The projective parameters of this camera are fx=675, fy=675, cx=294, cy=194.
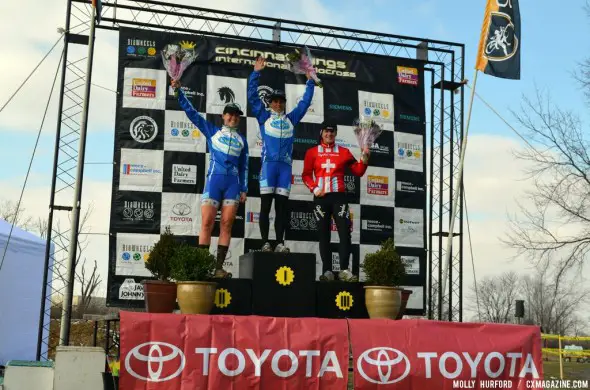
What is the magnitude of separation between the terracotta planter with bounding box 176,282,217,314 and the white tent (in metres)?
6.11

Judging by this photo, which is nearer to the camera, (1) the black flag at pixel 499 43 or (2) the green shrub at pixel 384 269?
(2) the green shrub at pixel 384 269

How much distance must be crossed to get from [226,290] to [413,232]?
4376mm

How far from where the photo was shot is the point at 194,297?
651 cm

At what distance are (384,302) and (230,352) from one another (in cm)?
185

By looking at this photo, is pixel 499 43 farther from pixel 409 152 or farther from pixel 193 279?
pixel 193 279

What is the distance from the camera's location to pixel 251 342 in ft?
20.0

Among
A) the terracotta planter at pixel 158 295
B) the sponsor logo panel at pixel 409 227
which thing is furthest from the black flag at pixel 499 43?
the terracotta planter at pixel 158 295

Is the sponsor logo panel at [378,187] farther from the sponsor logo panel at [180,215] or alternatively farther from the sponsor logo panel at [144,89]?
the sponsor logo panel at [144,89]

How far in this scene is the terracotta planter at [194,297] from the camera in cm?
651

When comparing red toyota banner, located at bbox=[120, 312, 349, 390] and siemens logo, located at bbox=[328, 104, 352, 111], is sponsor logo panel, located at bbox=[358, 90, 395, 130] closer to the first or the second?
siemens logo, located at bbox=[328, 104, 352, 111]

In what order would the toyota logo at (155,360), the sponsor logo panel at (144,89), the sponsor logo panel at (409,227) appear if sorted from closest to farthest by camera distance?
the toyota logo at (155,360) < the sponsor logo panel at (144,89) < the sponsor logo panel at (409,227)

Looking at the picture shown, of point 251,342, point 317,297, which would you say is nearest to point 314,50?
point 317,297

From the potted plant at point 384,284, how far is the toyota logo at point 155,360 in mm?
2182

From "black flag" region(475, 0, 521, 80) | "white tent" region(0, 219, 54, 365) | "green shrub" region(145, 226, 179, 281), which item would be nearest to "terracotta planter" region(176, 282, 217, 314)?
"green shrub" region(145, 226, 179, 281)
